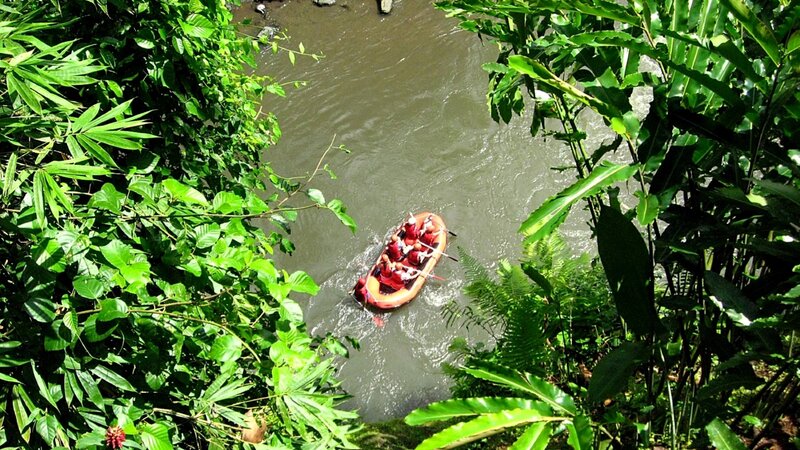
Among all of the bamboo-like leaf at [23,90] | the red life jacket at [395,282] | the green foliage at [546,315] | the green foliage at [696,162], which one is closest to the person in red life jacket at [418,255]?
the red life jacket at [395,282]

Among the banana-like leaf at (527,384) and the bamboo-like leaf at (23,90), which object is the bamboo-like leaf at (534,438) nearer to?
the banana-like leaf at (527,384)

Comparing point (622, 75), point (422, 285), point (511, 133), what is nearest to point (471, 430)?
point (622, 75)

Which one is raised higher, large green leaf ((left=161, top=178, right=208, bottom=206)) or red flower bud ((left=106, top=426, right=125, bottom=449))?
large green leaf ((left=161, top=178, right=208, bottom=206))

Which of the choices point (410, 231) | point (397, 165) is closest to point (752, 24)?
point (410, 231)

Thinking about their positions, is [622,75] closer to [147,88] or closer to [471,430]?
[471,430]

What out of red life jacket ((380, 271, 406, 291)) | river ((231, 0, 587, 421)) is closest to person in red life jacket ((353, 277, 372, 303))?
river ((231, 0, 587, 421))

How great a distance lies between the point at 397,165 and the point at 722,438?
606 cm

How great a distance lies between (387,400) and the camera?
5.39 meters

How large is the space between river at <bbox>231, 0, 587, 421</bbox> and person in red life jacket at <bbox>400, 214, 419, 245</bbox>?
1.43ft

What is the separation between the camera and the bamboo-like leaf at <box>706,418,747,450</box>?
1.32 meters

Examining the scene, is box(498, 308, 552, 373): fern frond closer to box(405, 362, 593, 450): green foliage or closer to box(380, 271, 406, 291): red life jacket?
box(405, 362, 593, 450): green foliage

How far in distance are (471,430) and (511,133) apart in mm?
6538

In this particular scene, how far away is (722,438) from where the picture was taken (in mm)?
1327

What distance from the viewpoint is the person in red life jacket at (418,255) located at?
6070 millimetres
